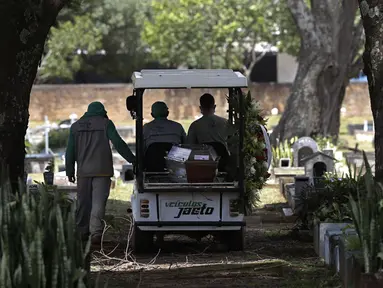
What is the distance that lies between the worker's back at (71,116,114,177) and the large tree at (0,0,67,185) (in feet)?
7.49

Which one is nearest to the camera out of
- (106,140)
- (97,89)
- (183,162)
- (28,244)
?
(28,244)

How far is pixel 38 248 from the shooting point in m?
7.43

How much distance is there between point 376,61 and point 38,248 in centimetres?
491

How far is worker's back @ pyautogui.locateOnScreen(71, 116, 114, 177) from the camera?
43.8 feet

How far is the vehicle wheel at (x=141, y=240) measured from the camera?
12.7m

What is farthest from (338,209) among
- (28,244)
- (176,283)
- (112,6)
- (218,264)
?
(112,6)

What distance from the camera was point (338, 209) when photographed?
12531 mm

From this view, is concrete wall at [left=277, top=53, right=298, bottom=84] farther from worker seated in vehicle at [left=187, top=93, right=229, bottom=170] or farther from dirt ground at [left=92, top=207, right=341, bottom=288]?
worker seated in vehicle at [left=187, top=93, right=229, bottom=170]

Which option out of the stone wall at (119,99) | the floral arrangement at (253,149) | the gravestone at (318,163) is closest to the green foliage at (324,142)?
the gravestone at (318,163)

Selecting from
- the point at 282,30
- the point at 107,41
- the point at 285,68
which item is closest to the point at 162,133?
the point at 282,30

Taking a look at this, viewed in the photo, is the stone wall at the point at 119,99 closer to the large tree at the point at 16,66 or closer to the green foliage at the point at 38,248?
the large tree at the point at 16,66

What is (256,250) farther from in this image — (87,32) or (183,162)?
(87,32)

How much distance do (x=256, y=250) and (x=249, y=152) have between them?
126cm

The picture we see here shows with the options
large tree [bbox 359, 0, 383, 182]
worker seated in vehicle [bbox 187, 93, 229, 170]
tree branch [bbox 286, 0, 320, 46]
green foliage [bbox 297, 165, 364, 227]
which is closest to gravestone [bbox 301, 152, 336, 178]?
green foliage [bbox 297, 165, 364, 227]
